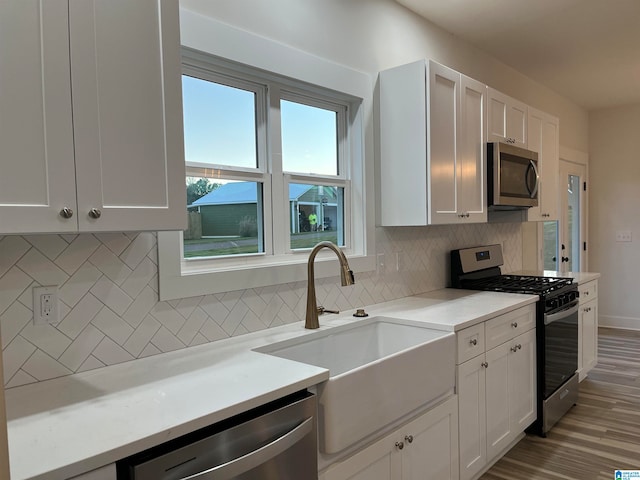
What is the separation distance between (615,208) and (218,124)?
557 centimetres

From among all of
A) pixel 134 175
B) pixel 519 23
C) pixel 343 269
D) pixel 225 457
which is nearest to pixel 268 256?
pixel 343 269

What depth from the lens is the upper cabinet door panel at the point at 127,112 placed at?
1.25m

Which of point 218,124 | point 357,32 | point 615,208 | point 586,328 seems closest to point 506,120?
point 357,32

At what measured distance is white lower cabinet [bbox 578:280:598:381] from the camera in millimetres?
3668

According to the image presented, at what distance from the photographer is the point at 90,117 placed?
1.27 meters

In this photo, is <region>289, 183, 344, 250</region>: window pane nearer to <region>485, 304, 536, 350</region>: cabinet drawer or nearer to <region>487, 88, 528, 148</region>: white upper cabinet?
<region>485, 304, 536, 350</region>: cabinet drawer

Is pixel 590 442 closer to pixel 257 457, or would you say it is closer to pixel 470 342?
pixel 470 342

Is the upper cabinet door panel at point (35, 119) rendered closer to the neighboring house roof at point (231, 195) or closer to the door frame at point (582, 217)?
the neighboring house roof at point (231, 195)

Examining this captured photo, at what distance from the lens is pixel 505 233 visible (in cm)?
418

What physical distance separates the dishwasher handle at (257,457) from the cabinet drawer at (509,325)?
4.55 feet

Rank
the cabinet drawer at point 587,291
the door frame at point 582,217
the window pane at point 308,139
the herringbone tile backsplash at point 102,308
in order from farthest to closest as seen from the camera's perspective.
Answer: the door frame at point 582,217 → the cabinet drawer at point 587,291 → the window pane at point 308,139 → the herringbone tile backsplash at point 102,308

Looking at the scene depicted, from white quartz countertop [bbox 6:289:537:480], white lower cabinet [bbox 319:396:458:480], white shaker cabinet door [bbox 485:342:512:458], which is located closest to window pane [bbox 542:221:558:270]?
white shaker cabinet door [bbox 485:342:512:458]

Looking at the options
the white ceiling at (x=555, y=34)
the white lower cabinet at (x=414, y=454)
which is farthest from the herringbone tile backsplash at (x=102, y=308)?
the white ceiling at (x=555, y=34)

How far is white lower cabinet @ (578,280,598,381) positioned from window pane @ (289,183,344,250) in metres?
2.14
